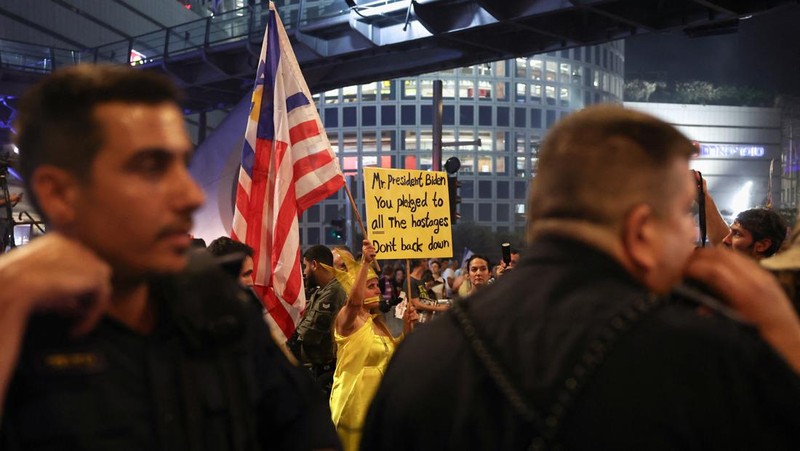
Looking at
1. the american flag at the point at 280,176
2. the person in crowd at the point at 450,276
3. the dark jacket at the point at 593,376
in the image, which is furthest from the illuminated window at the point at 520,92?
the dark jacket at the point at 593,376

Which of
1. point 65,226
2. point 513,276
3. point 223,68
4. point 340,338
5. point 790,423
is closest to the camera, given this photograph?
point 790,423

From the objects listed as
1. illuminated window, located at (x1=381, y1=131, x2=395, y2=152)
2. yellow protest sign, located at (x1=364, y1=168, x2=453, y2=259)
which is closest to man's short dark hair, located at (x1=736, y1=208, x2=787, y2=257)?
yellow protest sign, located at (x1=364, y1=168, x2=453, y2=259)

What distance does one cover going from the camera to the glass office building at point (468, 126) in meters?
Result: 92.1

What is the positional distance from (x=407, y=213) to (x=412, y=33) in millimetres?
13577

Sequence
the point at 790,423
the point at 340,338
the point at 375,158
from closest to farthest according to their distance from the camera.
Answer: the point at 790,423 → the point at 340,338 → the point at 375,158

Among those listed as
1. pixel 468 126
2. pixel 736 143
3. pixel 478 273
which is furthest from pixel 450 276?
pixel 736 143

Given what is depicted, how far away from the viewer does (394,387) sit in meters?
1.90

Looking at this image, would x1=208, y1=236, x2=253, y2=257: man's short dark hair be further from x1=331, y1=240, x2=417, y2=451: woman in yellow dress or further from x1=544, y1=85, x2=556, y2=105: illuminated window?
x1=544, y1=85, x2=556, y2=105: illuminated window

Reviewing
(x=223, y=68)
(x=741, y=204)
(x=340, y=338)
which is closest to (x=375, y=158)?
(x=741, y=204)

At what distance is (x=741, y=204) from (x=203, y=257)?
101864 mm

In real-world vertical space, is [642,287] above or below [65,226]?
below

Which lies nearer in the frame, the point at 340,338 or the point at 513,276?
the point at 513,276

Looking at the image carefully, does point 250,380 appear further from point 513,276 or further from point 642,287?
point 642,287

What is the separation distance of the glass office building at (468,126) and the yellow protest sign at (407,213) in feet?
264
